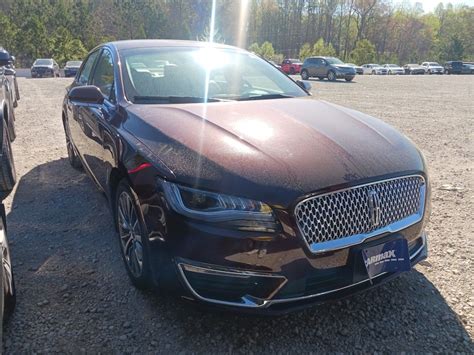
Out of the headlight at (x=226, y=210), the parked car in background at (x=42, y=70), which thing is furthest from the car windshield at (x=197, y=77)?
the parked car in background at (x=42, y=70)

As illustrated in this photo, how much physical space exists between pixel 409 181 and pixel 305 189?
76cm

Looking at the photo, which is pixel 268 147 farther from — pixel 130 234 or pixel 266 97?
pixel 266 97

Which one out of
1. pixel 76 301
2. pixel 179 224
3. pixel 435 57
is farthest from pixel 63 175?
pixel 435 57

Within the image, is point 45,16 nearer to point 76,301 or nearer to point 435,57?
point 76,301

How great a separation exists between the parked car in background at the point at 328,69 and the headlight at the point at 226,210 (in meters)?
26.8

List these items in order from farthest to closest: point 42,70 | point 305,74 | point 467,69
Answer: point 467,69
point 42,70
point 305,74

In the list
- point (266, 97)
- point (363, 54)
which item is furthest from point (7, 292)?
point (363, 54)

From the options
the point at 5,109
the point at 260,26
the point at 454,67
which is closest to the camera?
the point at 5,109

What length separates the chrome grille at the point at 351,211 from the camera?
204cm

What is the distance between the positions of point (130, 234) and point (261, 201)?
3.72ft

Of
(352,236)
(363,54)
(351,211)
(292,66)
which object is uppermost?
(363,54)

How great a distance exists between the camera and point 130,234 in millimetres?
2742

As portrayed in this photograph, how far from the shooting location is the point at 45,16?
157 feet

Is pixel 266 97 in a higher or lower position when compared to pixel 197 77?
lower
